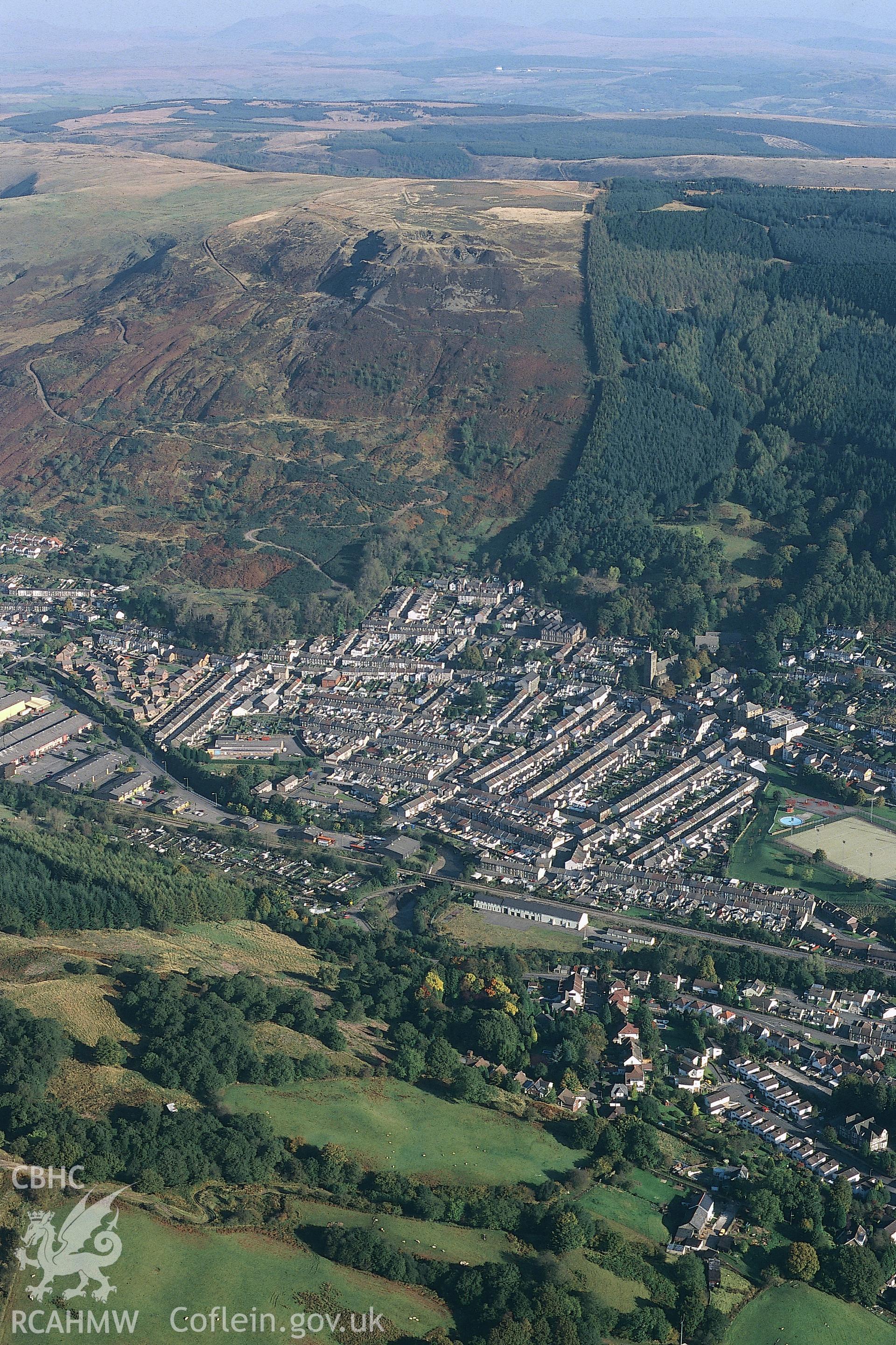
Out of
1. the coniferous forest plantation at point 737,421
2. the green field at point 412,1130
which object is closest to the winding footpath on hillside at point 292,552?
the coniferous forest plantation at point 737,421

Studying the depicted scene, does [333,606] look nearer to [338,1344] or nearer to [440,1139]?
[440,1139]

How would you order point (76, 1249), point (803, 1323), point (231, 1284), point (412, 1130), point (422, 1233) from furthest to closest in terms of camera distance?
point (412, 1130)
point (422, 1233)
point (803, 1323)
point (231, 1284)
point (76, 1249)

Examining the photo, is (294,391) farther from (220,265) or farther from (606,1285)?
(606,1285)

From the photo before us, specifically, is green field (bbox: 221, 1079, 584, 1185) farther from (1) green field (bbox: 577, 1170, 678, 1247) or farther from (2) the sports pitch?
(2) the sports pitch

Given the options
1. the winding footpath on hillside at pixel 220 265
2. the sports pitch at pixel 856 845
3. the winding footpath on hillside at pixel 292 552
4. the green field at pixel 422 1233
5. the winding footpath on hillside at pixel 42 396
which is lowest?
the green field at pixel 422 1233

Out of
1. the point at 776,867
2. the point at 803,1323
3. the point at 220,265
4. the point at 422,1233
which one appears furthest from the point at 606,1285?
the point at 220,265

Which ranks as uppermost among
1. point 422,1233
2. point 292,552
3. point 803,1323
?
point 292,552

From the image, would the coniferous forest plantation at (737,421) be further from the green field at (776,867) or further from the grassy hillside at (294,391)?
the green field at (776,867)

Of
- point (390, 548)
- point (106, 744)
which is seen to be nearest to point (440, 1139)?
point (106, 744)
